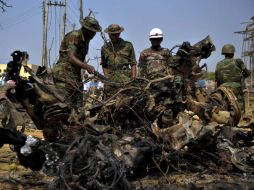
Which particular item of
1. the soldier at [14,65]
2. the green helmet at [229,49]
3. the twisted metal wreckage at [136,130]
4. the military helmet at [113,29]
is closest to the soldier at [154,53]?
the military helmet at [113,29]

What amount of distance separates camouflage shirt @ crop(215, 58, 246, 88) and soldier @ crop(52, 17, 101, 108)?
332cm

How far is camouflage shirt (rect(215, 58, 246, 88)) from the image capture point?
864 cm

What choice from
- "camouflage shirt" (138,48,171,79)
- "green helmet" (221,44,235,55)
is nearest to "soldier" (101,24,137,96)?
"camouflage shirt" (138,48,171,79)

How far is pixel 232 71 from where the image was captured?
28.3 ft

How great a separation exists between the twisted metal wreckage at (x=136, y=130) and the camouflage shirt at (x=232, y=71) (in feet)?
10.7

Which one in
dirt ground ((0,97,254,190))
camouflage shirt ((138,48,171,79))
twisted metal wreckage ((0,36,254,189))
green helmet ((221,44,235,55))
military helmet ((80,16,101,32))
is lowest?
dirt ground ((0,97,254,190))

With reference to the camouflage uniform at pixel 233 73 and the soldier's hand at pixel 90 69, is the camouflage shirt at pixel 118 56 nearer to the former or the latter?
the soldier's hand at pixel 90 69

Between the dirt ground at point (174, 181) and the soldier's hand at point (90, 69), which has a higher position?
the soldier's hand at point (90, 69)

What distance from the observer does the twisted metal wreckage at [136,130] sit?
13.4 feet

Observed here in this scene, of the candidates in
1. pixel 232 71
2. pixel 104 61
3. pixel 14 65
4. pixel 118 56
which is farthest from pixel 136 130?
pixel 232 71

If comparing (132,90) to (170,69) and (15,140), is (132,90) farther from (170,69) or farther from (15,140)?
(15,140)

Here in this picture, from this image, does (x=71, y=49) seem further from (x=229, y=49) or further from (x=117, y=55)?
(x=229, y=49)

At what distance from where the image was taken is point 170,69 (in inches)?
211

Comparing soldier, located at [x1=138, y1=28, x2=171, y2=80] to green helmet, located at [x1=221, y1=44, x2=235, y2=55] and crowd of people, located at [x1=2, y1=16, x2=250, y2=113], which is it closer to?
crowd of people, located at [x1=2, y1=16, x2=250, y2=113]
